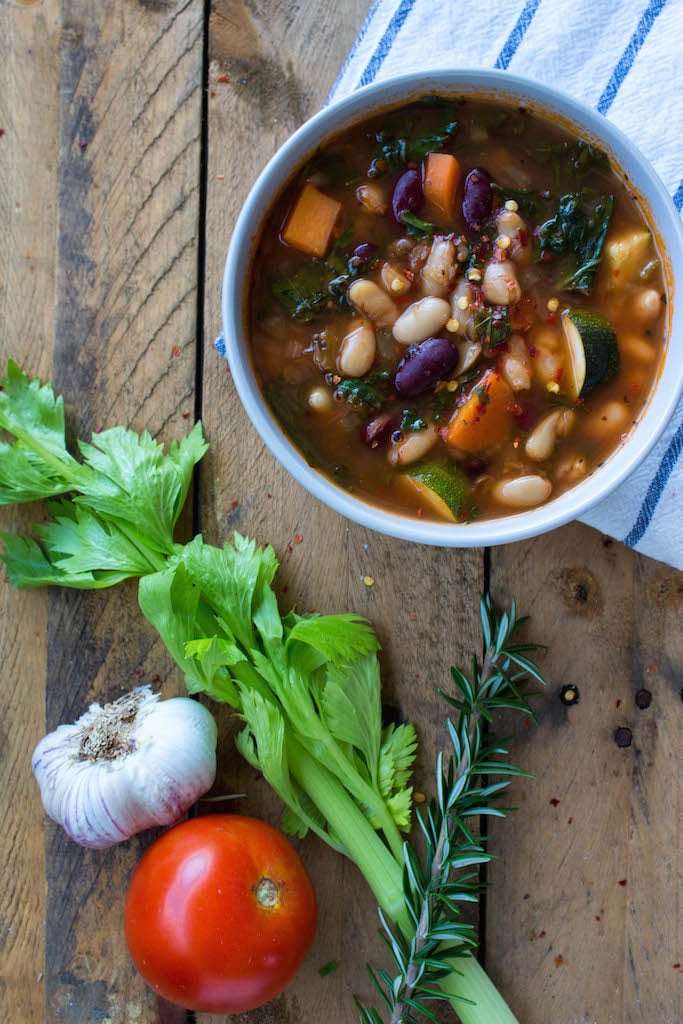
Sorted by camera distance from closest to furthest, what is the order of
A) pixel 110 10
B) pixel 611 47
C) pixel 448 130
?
1. pixel 448 130
2. pixel 611 47
3. pixel 110 10

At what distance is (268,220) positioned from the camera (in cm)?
163

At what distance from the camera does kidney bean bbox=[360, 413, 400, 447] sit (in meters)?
1.64

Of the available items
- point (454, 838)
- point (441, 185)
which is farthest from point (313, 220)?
point (454, 838)

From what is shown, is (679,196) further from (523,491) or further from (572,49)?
(523,491)

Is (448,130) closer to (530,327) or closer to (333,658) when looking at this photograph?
(530,327)

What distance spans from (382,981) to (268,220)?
145cm

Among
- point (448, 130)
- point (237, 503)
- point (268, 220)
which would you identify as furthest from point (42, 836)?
point (448, 130)

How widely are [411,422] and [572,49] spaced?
0.76 meters

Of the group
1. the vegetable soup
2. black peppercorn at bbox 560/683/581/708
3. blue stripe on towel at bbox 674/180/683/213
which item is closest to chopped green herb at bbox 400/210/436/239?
the vegetable soup

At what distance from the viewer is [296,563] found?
1924 millimetres

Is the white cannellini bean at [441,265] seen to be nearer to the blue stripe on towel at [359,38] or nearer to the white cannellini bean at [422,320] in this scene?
the white cannellini bean at [422,320]

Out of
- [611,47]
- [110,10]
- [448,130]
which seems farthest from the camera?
[110,10]

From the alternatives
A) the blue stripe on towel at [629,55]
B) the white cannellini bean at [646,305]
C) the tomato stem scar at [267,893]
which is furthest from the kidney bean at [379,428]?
the tomato stem scar at [267,893]

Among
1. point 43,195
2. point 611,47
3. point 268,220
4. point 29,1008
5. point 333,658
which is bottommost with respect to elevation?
point 29,1008
